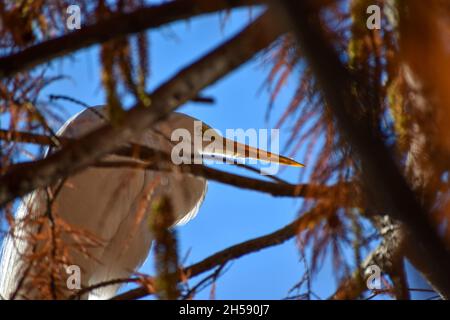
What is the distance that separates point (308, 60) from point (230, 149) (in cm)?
222

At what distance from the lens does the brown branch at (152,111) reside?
0.71 m

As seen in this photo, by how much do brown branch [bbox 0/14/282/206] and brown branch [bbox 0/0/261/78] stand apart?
35 millimetres

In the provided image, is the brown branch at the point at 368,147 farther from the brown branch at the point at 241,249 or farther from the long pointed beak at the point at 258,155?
the long pointed beak at the point at 258,155

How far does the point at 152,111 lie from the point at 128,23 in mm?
90

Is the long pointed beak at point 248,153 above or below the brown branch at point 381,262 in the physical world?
above

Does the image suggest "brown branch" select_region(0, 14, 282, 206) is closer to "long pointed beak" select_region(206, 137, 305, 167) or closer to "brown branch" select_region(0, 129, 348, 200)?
"brown branch" select_region(0, 129, 348, 200)

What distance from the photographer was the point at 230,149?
9.25 feet

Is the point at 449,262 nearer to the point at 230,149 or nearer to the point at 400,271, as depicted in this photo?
the point at 400,271

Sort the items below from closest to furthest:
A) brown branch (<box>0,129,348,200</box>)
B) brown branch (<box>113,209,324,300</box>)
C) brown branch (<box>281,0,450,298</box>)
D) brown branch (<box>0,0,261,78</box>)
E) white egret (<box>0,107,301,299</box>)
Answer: brown branch (<box>281,0,450,298</box>) → brown branch (<box>0,0,261,78</box>) → brown branch (<box>0,129,348,200</box>) → brown branch (<box>113,209,324,300</box>) → white egret (<box>0,107,301,299</box>)

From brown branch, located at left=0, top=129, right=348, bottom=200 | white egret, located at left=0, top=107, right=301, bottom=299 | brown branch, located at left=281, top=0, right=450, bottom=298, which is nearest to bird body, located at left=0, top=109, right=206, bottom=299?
white egret, located at left=0, top=107, right=301, bottom=299

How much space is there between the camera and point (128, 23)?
708 mm

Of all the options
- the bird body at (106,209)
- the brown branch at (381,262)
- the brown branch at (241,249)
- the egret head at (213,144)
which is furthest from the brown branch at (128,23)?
the egret head at (213,144)

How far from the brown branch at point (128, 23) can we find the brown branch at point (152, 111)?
0.04 meters

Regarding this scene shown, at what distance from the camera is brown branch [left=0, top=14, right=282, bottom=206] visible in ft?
2.32
